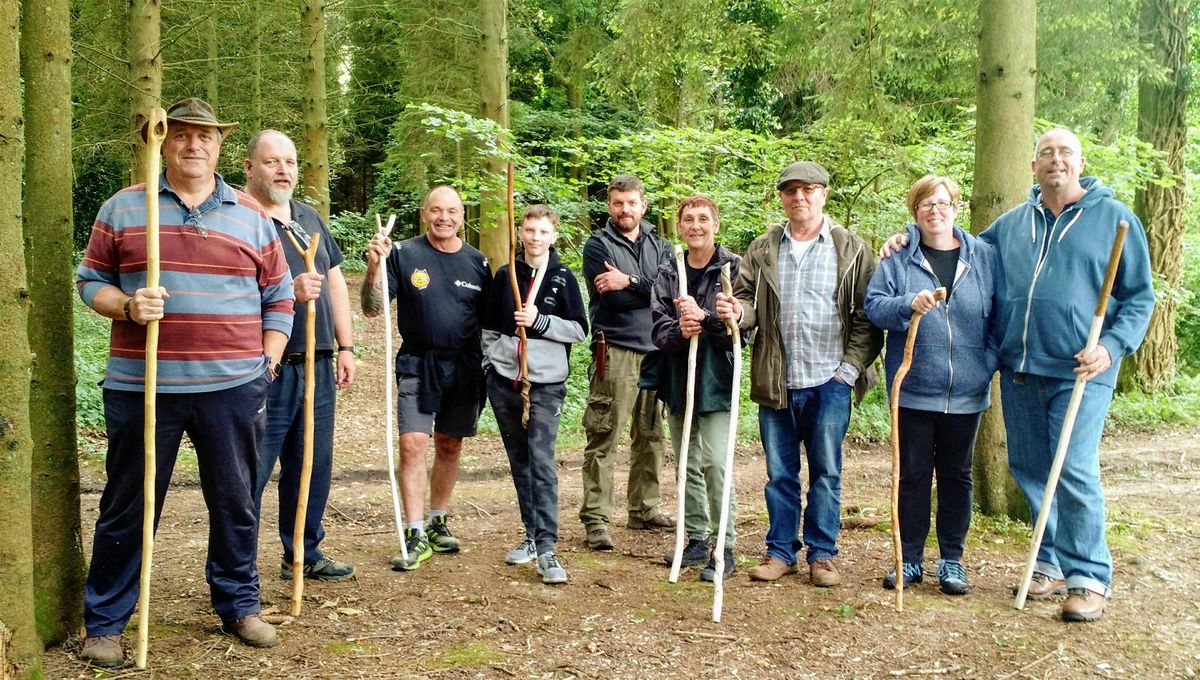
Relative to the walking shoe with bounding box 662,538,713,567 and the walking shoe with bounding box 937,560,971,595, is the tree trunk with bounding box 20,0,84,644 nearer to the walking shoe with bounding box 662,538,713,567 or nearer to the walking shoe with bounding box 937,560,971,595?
the walking shoe with bounding box 662,538,713,567

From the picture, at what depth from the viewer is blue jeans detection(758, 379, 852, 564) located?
4.77 metres

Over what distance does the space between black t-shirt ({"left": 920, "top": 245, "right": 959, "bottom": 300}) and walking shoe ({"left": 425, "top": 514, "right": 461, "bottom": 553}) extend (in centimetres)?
318

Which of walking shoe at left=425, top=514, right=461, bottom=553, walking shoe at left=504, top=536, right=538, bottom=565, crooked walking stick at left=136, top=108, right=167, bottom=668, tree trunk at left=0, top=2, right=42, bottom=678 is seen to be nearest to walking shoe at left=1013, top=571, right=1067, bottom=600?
walking shoe at left=504, top=536, right=538, bottom=565

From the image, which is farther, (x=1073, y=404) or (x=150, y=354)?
(x=1073, y=404)

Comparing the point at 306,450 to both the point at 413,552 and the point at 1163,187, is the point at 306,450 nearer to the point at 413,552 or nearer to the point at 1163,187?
the point at 413,552

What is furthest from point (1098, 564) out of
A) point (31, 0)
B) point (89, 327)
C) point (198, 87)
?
point (198, 87)

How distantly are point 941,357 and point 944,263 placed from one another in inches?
19.8

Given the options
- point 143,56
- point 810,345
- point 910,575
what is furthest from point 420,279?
point 143,56

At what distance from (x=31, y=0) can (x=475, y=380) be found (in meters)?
2.82

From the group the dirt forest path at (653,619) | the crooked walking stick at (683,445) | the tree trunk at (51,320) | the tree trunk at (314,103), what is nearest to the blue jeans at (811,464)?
the dirt forest path at (653,619)

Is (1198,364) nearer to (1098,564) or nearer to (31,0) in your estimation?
(1098,564)

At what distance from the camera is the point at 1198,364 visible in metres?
17.1

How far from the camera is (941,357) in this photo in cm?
455

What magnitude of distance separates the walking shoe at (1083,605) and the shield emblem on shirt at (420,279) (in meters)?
3.71
